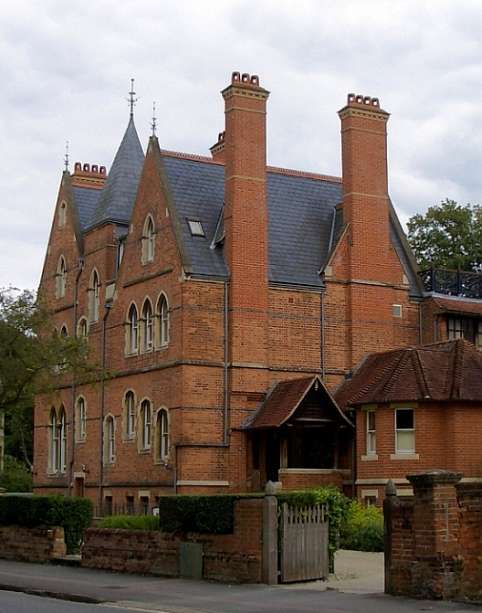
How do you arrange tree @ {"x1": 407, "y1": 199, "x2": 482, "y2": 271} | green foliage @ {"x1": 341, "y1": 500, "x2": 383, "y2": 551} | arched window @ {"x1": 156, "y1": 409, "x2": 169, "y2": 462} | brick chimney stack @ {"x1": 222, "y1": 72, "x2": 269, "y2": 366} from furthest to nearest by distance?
tree @ {"x1": 407, "y1": 199, "x2": 482, "y2": 271} < arched window @ {"x1": 156, "y1": 409, "x2": 169, "y2": 462} < brick chimney stack @ {"x1": 222, "y1": 72, "x2": 269, "y2": 366} < green foliage @ {"x1": 341, "y1": 500, "x2": 383, "y2": 551}

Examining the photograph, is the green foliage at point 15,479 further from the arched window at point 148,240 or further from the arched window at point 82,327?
the arched window at point 148,240

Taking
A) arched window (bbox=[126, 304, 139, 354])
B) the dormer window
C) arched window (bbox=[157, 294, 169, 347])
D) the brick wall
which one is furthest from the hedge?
the dormer window

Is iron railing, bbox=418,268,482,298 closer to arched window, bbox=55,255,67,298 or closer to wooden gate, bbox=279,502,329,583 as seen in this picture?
arched window, bbox=55,255,67,298

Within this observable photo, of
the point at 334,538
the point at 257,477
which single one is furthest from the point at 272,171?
the point at 334,538

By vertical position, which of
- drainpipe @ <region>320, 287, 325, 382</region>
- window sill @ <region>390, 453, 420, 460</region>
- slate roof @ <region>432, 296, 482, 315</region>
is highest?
slate roof @ <region>432, 296, 482, 315</region>

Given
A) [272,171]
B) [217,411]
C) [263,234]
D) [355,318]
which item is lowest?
[217,411]

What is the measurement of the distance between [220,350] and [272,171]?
8505 mm

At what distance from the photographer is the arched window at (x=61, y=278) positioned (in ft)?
155

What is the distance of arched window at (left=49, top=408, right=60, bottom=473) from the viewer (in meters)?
46.2

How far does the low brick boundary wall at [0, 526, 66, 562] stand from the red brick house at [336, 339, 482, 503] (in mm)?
11438

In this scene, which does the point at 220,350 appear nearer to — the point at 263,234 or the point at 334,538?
the point at 263,234

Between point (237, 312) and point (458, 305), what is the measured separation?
357 inches

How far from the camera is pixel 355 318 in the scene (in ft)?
130

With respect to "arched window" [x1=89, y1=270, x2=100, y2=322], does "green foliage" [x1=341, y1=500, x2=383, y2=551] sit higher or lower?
lower
